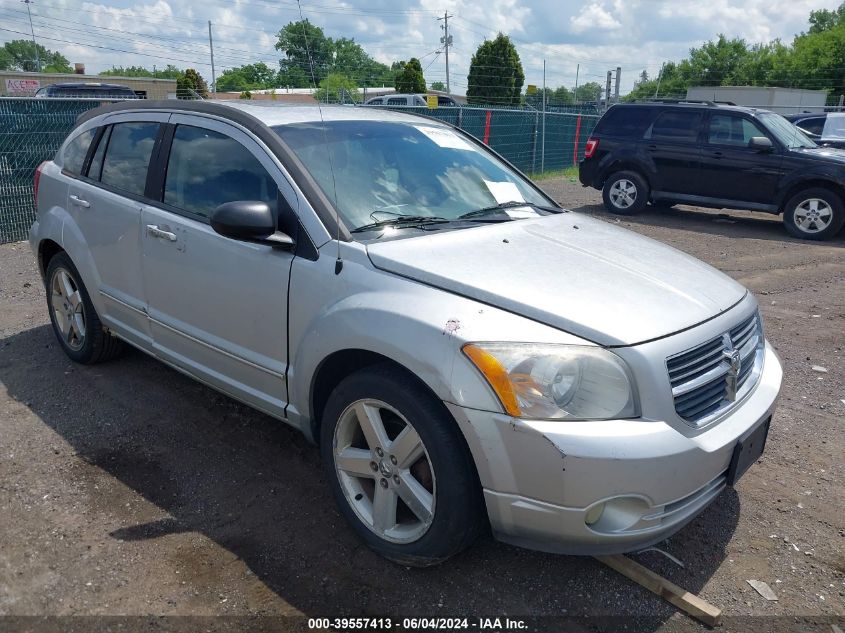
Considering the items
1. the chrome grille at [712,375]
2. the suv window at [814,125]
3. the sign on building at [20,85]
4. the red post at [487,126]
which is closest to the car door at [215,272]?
the chrome grille at [712,375]

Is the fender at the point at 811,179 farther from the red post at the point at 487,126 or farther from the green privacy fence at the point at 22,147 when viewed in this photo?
the green privacy fence at the point at 22,147

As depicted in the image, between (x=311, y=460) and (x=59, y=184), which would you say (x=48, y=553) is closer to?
(x=311, y=460)

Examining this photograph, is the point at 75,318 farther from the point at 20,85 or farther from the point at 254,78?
the point at 20,85

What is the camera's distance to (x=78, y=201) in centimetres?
454

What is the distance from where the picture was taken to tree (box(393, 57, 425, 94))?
119ft

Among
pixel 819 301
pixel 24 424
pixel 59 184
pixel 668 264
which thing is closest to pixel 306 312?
pixel 668 264

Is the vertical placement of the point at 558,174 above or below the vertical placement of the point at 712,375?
below

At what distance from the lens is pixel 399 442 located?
106 inches

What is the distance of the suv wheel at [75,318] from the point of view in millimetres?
4723

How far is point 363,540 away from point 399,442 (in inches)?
22.2

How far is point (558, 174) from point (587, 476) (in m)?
17.4

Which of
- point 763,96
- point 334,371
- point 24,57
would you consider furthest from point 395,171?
point 24,57

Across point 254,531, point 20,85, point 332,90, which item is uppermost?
point 20,85

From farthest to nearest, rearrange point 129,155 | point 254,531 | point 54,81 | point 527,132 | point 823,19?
point 823,19 < point 54,81 < point 527,132 < point 129,155 < point 254,531
